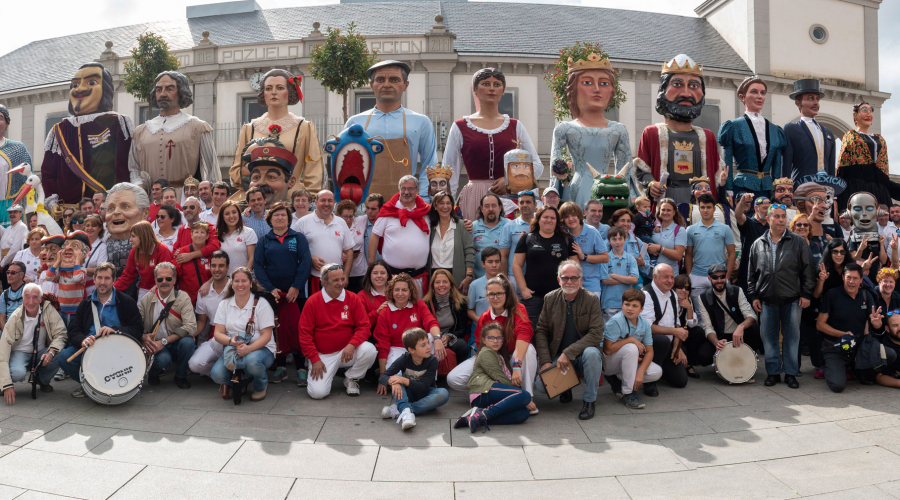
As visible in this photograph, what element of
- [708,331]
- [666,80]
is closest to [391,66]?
[666,80]

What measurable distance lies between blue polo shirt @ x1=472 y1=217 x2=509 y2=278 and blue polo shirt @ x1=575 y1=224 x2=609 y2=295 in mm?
863

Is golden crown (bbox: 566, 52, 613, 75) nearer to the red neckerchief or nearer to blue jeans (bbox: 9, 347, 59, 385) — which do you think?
the red neckerchief

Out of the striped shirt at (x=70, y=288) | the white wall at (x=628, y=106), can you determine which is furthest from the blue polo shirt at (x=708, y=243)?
the white wall at (x=628, y=106)

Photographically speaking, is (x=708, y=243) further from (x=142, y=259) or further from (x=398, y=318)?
(x=142, y=259)

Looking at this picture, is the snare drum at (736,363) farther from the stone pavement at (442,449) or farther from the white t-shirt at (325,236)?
the white t-shirt at (325,236)

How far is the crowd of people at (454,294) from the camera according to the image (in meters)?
5.57

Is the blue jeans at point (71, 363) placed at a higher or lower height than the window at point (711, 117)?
lower

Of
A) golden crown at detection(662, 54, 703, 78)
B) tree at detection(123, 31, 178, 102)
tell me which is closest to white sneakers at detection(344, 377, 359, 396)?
golden crown at detection(662, 54, 703, 78)

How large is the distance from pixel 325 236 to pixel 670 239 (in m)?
3.52

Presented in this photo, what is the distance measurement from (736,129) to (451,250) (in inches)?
169

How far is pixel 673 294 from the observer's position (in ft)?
20.4

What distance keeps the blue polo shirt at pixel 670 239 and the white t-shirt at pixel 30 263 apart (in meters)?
6.35

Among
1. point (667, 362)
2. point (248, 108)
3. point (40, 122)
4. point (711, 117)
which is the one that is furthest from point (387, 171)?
point (40, 122)

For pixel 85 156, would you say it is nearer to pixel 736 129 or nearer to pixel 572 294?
pixel 572 294
